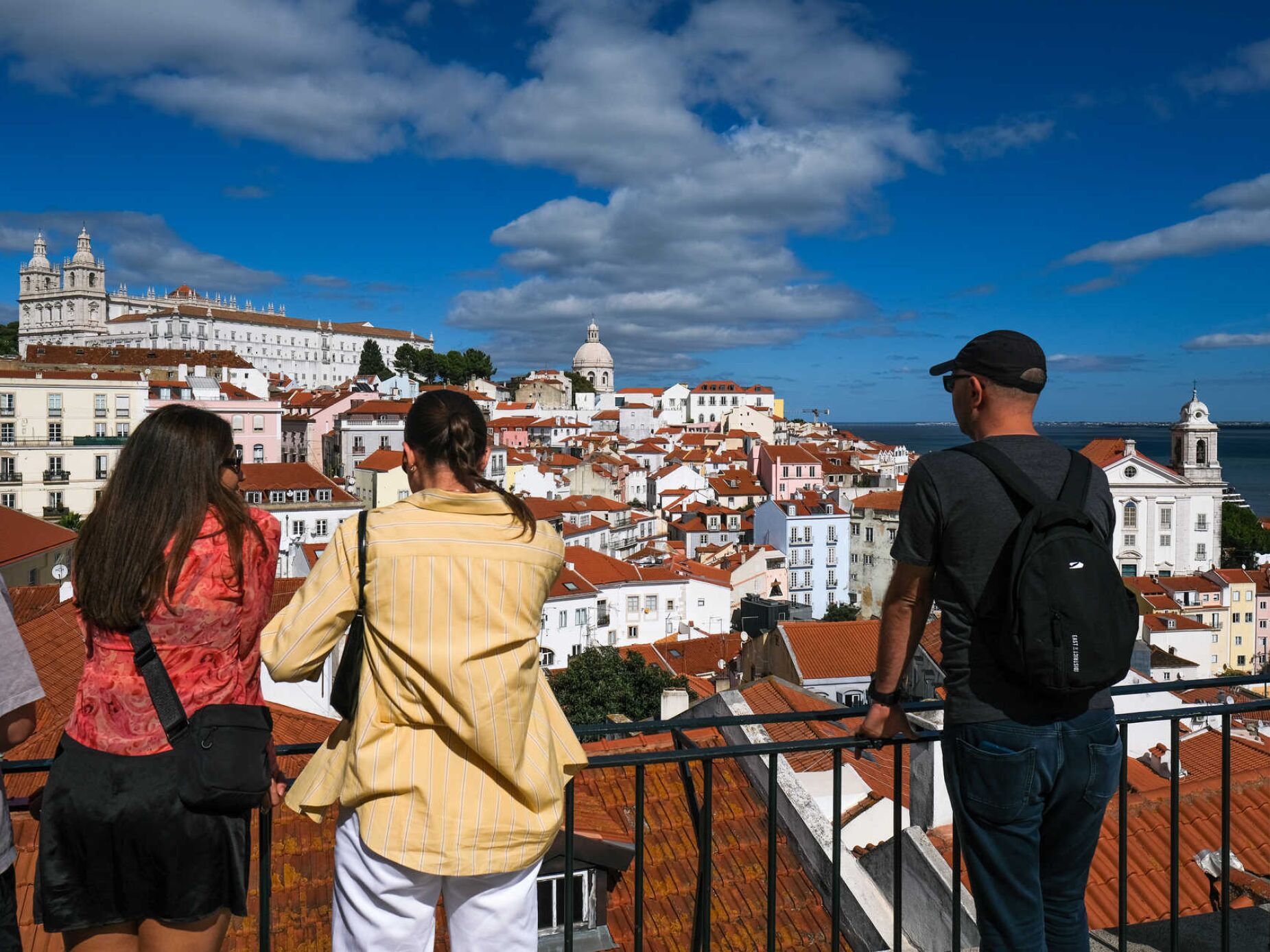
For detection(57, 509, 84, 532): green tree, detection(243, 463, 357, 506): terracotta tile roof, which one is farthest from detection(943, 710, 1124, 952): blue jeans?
detection(57, 509, 84, 532): green tree

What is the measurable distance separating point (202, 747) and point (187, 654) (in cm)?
22

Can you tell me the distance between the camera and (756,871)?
6031mm

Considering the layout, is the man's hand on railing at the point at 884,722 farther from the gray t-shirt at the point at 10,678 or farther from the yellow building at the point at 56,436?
the yellow building at the point at 56,436

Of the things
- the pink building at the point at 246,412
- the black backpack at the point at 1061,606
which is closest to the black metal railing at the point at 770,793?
the black backpack at the point at 1061,606

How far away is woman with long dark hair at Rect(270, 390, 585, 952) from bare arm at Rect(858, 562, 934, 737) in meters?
0.86

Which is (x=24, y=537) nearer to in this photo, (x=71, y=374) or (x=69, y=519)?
(x=69, y=519)

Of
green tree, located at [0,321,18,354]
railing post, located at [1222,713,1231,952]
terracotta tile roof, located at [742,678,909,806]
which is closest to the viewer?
railing post, located at [1222,713,1231,952]

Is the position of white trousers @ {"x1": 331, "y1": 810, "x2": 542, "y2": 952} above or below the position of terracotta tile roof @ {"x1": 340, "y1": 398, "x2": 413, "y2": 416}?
below

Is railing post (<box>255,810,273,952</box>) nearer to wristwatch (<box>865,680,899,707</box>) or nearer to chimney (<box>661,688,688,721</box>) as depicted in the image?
wristwatch (<box>865,680,899,707</box>)

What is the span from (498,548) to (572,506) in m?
51.9

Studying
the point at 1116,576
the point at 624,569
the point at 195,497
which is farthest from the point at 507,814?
the point at 624,569

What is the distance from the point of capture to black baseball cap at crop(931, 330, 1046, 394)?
238cm

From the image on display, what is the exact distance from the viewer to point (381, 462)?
166 feet

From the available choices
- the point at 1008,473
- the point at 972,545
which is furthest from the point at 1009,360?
the point at 972,545
